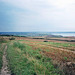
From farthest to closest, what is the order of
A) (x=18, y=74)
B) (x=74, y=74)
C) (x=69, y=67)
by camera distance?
(x=69, y=67) → (x=74, y=74) → (x=18, y=74)

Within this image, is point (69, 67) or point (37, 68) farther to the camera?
point (69, 67)

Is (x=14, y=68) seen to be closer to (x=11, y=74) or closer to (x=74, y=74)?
(x=11, y=74)

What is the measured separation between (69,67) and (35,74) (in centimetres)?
305

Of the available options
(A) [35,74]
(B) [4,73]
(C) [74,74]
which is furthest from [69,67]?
(B) [4,73]

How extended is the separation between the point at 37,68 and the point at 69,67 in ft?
8.77

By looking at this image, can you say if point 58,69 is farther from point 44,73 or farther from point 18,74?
point 18,74

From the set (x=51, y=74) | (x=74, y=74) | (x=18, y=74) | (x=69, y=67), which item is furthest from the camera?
(x=69, y=67)

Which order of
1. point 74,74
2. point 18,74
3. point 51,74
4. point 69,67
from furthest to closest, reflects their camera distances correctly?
point 69,67 < point 74,74 < point 51,74 < point 18,74

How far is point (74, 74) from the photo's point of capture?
267 inches

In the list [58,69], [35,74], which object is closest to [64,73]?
[58,69]

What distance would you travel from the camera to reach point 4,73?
5.93 metres

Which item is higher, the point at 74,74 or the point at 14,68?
the point at 14,68

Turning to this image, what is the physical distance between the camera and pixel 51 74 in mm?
6367

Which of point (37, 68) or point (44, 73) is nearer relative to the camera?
point (44, 73)
